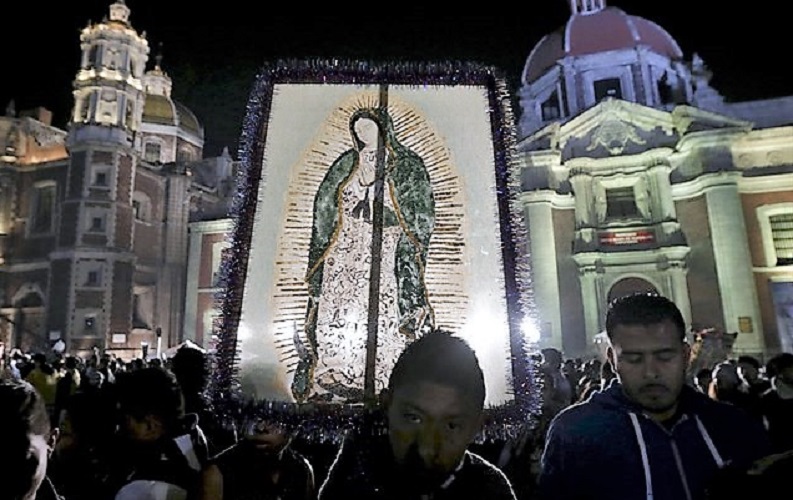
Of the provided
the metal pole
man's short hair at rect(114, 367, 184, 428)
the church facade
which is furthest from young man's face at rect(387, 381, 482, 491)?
the church facade

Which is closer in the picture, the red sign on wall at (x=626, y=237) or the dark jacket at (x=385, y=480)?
the dark jacket at (x=385, y=480)

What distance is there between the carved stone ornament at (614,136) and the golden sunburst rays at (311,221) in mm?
23968

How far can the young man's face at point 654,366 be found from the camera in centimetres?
211

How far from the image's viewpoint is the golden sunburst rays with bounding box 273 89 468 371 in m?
2.59

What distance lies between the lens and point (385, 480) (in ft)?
4.79

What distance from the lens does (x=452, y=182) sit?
2791 mm

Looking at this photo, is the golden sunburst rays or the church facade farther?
the church facade

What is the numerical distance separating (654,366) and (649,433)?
10.3 inches

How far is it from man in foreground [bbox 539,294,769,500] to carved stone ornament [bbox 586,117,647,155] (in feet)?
80.3

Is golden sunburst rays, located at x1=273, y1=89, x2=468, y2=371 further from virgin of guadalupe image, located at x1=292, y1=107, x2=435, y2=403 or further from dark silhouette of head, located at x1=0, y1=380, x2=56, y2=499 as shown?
dark silhouette of head, located at x1=0, y1=380, x2=56, y2=499

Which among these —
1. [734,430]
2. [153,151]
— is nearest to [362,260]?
[734,430]

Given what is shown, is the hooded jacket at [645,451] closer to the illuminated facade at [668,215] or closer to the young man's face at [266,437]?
the young man's face at [266,437]

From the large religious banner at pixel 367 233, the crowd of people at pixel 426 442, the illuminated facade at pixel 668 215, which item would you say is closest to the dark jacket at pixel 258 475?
the crowd of people at pixel 426 442

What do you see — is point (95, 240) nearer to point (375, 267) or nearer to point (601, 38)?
point (601, 38)
